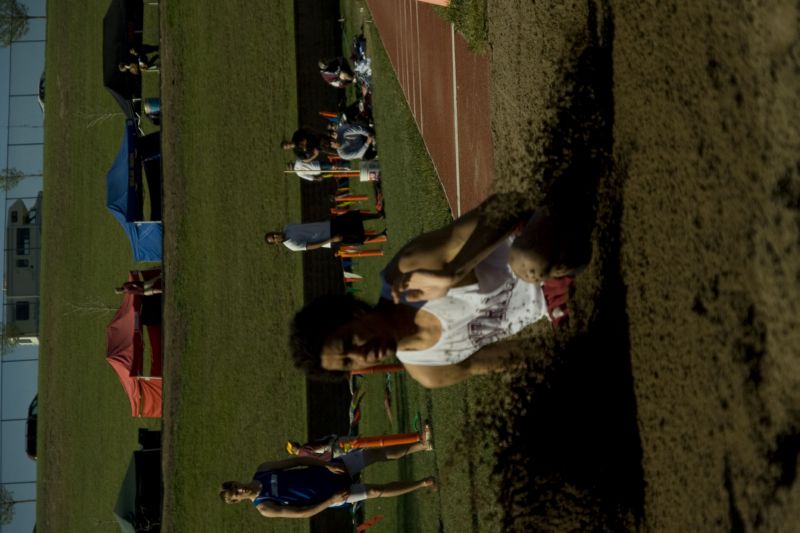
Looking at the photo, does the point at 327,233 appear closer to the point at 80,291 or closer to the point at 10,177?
the point at 80,291

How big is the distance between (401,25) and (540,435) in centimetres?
689

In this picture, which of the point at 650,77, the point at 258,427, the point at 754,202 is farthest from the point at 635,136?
the point at 258,427

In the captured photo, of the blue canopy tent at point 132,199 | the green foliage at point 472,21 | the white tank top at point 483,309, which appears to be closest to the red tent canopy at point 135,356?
the blue canopy tent at point 132,199

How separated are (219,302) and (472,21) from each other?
704 cm

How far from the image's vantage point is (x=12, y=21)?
2462cm

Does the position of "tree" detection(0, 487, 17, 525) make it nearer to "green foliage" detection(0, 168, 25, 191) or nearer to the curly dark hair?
"green foliage" detection(0, 168, 25, 191)

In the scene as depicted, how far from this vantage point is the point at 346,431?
1051 centimetres

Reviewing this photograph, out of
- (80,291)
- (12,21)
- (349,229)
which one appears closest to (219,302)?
(349,229)

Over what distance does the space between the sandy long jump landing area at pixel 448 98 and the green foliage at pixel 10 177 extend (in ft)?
54.6

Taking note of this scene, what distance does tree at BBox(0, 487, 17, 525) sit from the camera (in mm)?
20984

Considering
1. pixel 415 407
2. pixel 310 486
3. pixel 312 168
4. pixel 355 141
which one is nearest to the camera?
pixel 310 486

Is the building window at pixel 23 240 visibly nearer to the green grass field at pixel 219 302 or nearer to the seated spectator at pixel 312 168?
the green grass field at pixel 219 302

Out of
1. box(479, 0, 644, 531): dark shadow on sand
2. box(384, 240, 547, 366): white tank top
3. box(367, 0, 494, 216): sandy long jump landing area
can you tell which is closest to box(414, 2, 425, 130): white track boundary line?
box(367, 0, 494, 216): sandy long jump landing area

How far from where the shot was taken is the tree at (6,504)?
2098cm
